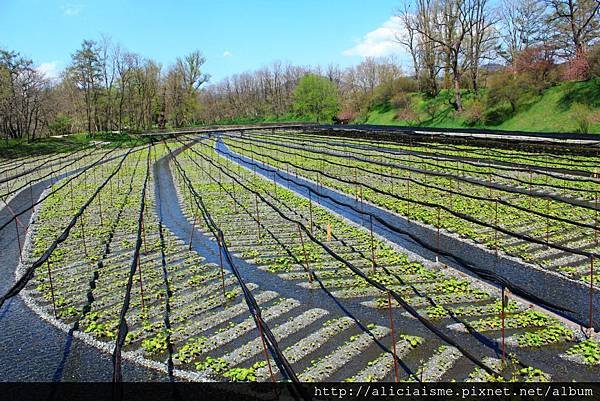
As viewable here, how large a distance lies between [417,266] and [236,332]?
160 inches

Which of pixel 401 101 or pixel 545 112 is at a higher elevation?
pixel 401 101

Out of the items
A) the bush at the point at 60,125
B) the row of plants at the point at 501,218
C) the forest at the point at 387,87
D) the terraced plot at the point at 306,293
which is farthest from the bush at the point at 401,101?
the bush at the point at 60,125

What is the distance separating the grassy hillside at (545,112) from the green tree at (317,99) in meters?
22.0

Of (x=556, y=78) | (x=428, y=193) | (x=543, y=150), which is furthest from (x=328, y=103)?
(x=428, y=193)

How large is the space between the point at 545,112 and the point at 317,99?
124ft

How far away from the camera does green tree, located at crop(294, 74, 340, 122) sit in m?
63.9

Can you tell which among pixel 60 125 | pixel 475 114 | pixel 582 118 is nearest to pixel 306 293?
pixel 582 118

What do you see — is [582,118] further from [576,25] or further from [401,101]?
[401,101]

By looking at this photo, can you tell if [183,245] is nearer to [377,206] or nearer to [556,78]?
[377,206]

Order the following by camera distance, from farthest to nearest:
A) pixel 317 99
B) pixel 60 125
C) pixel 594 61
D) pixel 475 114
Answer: pixel 317 99 < pixel 60 125 < pixel 475 114 < pixel 594 61

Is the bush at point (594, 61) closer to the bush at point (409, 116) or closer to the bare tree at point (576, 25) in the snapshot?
the bare tree at point (576, 25)

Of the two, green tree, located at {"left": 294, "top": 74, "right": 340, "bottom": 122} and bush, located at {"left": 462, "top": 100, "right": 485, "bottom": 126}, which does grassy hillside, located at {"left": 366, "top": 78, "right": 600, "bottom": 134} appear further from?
green tree, located at {"left": 294, "top": 74, "right": 340, "bottom": 122}

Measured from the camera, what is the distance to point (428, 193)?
1562 centimetres

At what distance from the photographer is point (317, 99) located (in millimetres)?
64500
